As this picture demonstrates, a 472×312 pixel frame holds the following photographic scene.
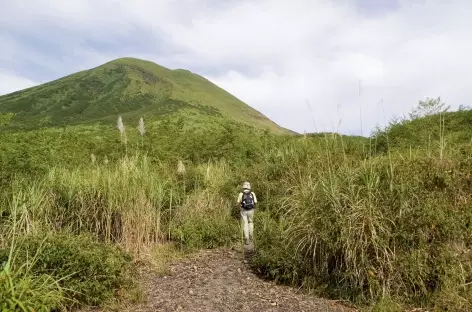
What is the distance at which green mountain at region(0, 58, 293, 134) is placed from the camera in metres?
71.1

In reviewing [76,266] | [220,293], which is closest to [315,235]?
[220,293]

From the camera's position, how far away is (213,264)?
8047 millimetres

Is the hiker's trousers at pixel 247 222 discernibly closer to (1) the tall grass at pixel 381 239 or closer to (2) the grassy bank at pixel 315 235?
(2) the grassy bank at pixel 315 235

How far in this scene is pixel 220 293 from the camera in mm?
6441

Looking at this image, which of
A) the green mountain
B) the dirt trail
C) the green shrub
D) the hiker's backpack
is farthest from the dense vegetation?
the green mountain

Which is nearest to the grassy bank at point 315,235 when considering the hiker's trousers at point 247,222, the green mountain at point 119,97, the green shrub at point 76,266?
the green shrub at point 76,266

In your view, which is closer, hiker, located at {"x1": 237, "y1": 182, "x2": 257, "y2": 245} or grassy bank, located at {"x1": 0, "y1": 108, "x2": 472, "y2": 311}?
grassy bank, located at {"x1": 0, "y1": 108, "x2": 472, "y2": 311}

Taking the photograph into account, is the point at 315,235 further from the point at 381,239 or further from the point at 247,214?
the point at 247,214

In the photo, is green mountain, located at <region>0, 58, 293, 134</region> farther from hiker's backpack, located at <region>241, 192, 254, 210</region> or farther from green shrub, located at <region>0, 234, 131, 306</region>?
green shrub, located at <region>0, 234, 131, 306</region>

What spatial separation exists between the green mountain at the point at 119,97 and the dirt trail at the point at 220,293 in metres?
56.6

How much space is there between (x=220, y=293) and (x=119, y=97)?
76208 millimetres

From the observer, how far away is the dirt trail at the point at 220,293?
5926mm

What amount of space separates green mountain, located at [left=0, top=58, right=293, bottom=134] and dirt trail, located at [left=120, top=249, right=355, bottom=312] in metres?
56.6

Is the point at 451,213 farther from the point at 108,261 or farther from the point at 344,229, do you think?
the point at 108,261
